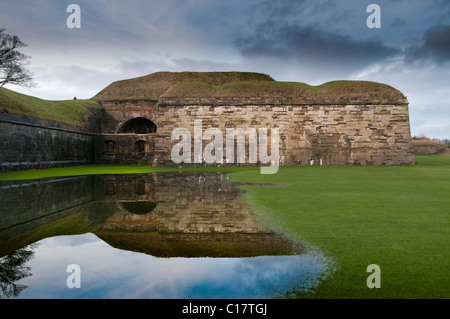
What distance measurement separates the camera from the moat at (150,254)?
7.98ft

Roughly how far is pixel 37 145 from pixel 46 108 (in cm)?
404

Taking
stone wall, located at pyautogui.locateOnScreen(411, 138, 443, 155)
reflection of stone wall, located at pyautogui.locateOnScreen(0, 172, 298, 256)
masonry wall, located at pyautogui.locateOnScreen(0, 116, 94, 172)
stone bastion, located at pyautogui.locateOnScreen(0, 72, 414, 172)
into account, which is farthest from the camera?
stone wall, located at pyautogui.locateOnScreen(411, 138, 443, 155)

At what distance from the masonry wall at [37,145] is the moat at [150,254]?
35.9ft

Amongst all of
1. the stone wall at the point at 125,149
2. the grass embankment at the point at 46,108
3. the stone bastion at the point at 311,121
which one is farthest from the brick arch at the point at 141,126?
the stone bastion at the point at 311,121

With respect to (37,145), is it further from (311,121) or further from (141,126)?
(311,121)

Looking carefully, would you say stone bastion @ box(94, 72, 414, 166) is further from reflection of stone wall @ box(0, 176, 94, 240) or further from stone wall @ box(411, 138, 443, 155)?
stone wall @ box(411, 138, 443, 155)

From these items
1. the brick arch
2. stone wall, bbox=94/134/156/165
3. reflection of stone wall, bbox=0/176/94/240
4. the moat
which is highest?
the brick arch

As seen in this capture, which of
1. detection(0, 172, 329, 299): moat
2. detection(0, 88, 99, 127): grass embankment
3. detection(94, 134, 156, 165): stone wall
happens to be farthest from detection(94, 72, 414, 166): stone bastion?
detection(0, 172, 329, 299): moat

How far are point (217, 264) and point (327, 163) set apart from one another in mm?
18384

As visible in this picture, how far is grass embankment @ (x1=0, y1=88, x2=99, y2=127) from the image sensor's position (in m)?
15.8

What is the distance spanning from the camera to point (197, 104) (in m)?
20.1

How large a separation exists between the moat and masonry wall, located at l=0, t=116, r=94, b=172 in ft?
35.9

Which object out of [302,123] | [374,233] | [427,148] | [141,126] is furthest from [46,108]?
[427,148]

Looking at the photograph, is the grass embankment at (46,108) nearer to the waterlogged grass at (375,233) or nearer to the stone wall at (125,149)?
the stone wall at (125,149)
